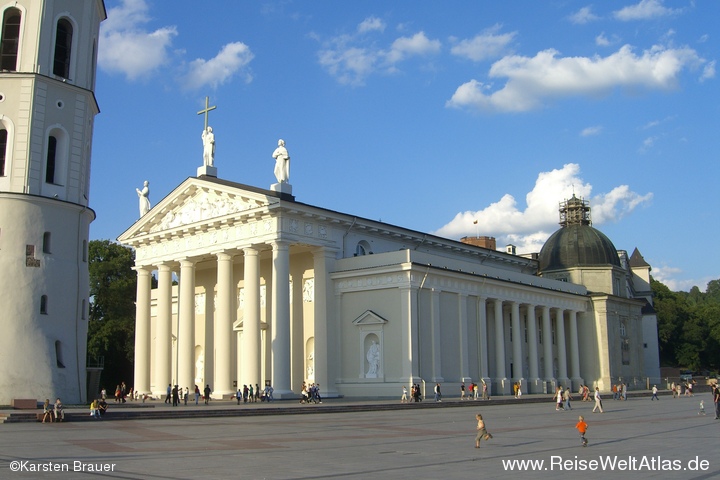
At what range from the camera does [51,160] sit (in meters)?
31.1

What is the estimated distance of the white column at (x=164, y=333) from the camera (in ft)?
161

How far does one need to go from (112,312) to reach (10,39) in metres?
39.9

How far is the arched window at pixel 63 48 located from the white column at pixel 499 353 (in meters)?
30.8

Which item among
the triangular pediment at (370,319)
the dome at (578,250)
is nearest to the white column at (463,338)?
the triangular pediment at (370,319)

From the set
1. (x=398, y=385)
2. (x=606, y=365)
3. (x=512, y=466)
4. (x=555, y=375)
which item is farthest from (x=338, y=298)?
(x=512, y=466)

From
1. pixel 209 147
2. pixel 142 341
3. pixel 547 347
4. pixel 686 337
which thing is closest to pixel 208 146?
pixel 209 147

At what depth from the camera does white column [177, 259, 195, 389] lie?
47250mm

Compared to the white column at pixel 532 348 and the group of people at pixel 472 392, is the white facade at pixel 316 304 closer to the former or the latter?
the white column at pixel 532 348

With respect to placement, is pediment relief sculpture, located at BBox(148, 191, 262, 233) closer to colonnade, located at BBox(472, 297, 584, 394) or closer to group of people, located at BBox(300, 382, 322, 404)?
group of people, located at BBox(300, 382, 322, 404)

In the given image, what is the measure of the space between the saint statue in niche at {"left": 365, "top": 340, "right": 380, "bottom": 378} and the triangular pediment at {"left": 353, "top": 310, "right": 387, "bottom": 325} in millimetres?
1255

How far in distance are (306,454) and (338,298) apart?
2885 centimetres

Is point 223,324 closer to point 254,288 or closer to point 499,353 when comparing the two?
point 254,288

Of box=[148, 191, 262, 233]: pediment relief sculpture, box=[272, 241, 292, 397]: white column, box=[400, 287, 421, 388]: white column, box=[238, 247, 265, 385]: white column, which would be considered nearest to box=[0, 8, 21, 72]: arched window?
box=[148, 191, 262, 233]: pediment relief sculpture

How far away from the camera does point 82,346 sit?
1224 inches
